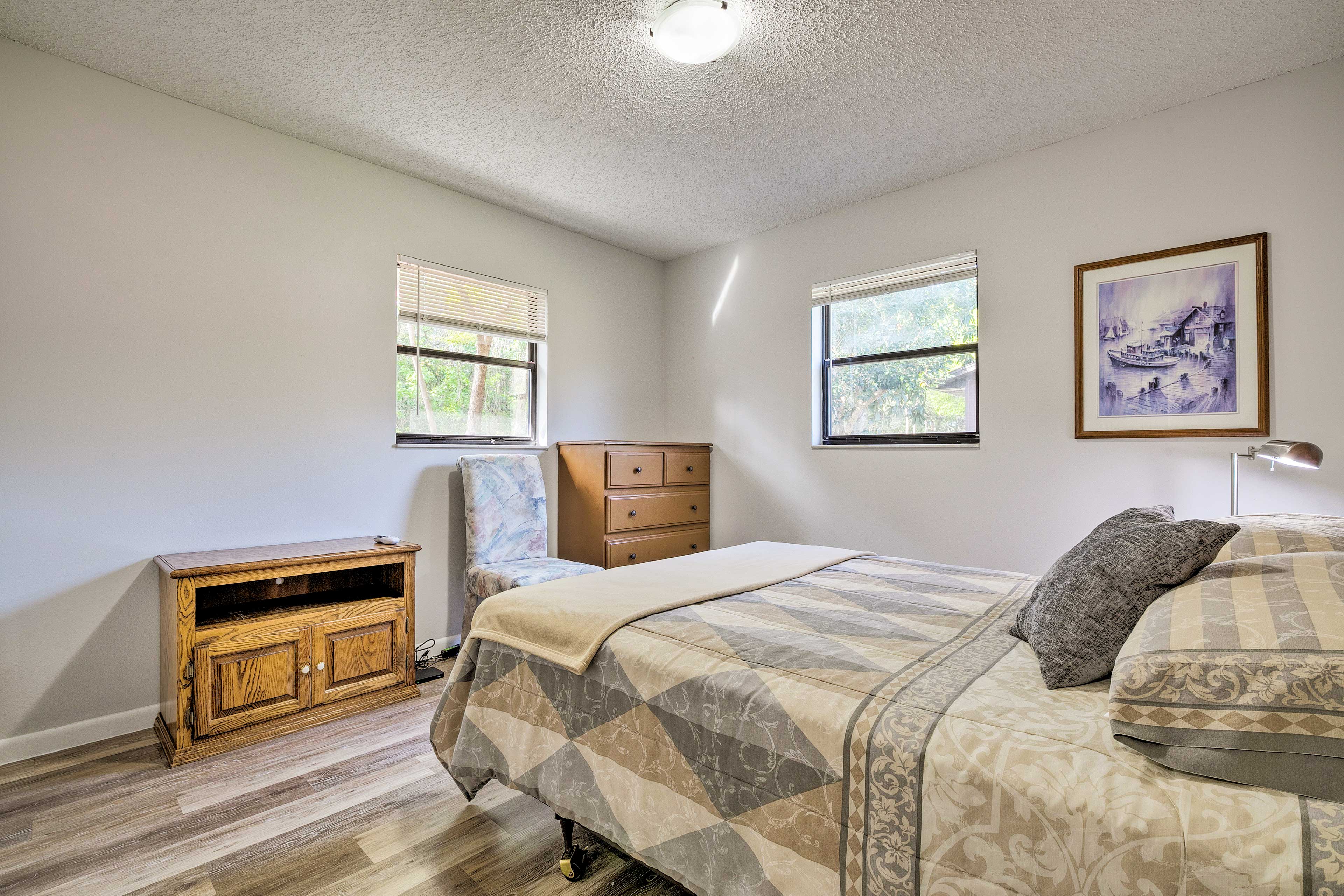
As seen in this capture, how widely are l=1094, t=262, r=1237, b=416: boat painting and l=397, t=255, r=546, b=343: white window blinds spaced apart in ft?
10.2

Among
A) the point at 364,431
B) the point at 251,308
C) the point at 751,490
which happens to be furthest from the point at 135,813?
the point at 751,490

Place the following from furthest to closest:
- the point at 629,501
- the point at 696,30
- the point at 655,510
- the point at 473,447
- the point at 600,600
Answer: the point at 655,510, the point at 629,501, the point at 473,447, the point at 696,30, the point at 600,600

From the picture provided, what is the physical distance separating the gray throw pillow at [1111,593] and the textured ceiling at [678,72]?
73.4 inches

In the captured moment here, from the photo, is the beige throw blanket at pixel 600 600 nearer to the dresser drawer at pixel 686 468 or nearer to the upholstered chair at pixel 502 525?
the upholstered chair at pixel 502 525

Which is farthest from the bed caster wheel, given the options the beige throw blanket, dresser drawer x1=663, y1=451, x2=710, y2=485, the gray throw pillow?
dresser drawer x1=663, y1=451, x2=710, y2=485

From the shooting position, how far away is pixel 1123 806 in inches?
32.7

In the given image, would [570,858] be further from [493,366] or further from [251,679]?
[493,366]

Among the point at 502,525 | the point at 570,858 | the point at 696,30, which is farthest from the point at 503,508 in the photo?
the point at 696,30

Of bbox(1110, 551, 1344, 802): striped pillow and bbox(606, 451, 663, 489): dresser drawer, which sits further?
bbox(606, 451, 663, 489): dresser drawer

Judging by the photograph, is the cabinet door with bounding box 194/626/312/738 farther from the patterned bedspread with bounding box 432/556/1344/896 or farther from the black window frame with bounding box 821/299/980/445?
the black window frame with bounding box 821/299/980/445

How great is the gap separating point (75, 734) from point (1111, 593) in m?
3.48

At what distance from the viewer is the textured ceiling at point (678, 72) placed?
7.05 ft

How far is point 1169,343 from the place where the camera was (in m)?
2.75

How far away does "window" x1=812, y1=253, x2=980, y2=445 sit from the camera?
3.44 metres
